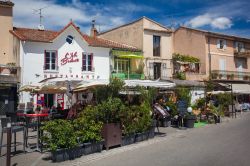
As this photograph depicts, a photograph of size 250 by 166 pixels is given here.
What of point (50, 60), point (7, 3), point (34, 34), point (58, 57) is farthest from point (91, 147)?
point (7, 3)

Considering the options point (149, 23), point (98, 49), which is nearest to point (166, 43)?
point (149, 23)

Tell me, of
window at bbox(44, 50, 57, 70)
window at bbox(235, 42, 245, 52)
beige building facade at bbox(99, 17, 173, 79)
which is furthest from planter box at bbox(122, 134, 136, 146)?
window at bbox(235, 42, 245, 52)

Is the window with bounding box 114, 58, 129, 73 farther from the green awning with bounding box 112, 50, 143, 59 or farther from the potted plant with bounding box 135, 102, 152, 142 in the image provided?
the potted plant with bounding box 135, 102, 152, 142

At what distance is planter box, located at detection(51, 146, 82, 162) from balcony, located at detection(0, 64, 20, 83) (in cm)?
1697

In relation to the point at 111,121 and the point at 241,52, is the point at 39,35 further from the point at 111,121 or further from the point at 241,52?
the point at 241,52

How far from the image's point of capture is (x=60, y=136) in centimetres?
933

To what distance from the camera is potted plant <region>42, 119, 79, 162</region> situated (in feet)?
30.3

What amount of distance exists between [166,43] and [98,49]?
981cm

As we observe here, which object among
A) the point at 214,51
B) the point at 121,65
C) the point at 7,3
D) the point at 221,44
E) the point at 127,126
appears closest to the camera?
the point at 127,126

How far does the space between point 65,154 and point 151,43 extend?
27327 mm

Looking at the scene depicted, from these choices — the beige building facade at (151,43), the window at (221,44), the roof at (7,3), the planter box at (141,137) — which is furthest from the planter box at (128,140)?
the window at (221,44)

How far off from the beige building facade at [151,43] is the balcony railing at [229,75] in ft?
23.0

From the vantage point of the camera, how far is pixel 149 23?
35625mm

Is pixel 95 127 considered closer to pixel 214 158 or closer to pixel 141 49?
pixel 214 158
